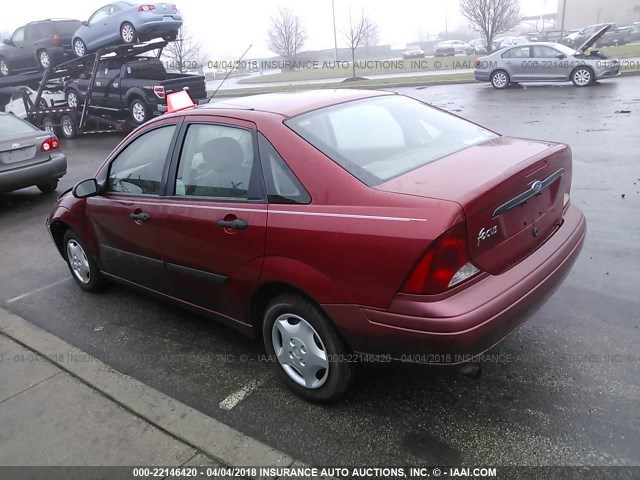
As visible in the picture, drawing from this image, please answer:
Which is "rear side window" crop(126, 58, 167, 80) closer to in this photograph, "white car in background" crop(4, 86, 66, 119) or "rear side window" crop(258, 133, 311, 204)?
"white car in background" crop(4, 86, 66, 119)

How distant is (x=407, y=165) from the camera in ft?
9.45

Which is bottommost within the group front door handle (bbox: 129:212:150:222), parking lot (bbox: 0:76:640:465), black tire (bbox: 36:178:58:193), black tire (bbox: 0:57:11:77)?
black tire (bbox: 36:178:58:193)

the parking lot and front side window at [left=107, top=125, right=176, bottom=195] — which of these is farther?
front side window at [left=107, top=125, right=176, bottom=195]

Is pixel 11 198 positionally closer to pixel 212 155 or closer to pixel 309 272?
pixel 212 155

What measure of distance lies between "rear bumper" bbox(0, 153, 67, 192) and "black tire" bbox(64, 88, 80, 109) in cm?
834

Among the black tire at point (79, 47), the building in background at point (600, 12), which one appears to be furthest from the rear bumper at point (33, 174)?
the building in background at point (600, 12)

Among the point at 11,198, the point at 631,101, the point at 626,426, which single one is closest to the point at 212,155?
the point at 626,426

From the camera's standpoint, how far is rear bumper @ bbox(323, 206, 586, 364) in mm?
2336

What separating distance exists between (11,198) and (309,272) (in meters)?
8.29

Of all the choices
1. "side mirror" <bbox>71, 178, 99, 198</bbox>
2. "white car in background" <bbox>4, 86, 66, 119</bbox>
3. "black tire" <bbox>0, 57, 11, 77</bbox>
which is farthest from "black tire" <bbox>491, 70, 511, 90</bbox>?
"black tire" <bbox>0, 57, 11, 77</bbox>

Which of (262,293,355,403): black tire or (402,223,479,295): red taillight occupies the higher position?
(402,223,479,295): red taillight

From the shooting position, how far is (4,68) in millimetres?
19062

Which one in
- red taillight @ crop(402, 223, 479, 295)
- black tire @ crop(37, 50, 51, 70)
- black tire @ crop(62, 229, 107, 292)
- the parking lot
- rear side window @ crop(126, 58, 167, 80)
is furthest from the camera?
black tire @ crop(37, 50, 51, 70)

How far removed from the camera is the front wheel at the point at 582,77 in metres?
16.0
